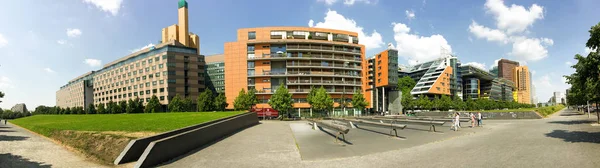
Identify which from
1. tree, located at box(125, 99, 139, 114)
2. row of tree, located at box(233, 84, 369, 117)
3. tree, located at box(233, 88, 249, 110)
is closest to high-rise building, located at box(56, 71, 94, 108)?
tree, located at box(125, 99, 139, 114)

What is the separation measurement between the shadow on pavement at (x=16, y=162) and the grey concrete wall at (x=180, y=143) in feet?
11.8

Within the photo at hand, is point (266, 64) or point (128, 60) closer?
point (266, 64)

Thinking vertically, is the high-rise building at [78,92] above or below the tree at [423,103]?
above

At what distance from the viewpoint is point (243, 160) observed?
9.23 metres

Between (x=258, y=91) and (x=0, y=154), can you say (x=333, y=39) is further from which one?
(x=0, y=154)

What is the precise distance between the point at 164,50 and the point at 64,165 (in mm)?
79444

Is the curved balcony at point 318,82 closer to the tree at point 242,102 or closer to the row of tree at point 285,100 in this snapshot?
the row of tree at point 285,100

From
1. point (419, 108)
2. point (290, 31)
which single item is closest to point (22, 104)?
point (290, 31)

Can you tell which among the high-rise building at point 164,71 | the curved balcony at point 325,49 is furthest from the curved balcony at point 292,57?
the high-rise building at point 164,71

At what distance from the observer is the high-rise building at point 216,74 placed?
99.9m

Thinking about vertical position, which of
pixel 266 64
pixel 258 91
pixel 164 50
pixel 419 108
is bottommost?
pixel 419 108

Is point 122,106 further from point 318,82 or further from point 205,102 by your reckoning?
point 318,82

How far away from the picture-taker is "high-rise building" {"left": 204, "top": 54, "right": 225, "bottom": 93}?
328 feet

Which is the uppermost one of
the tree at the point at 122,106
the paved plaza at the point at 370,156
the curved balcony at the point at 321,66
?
the curved balcony at the point at 321,66
